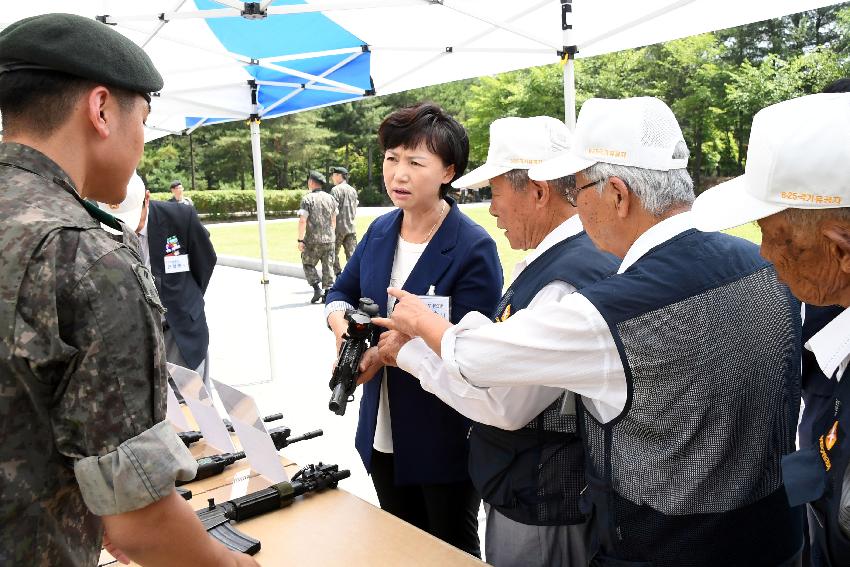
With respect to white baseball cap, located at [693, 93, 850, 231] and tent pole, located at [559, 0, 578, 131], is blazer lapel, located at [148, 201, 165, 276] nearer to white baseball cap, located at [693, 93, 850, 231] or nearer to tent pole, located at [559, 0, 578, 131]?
tent pole, located at [559, 0, 578, 131]

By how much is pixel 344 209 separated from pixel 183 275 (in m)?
7.97

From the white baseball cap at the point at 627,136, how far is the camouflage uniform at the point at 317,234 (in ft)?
31.0

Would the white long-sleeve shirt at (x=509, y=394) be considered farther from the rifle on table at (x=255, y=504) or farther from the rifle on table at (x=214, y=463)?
the rifle on table at (x=214, y=463)

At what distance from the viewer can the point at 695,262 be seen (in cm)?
126

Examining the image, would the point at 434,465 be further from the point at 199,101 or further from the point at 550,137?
the point at 199,101

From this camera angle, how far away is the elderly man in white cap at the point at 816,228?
1.03 metres

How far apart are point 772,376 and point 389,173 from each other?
142 centimetres

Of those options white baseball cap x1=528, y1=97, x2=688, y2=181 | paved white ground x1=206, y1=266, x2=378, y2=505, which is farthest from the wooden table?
paved white ground x1=206, y1=266, x2=378, y2=505

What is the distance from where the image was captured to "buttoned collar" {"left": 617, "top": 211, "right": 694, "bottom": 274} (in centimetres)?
132

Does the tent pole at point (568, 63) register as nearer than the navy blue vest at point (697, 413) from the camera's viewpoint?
No

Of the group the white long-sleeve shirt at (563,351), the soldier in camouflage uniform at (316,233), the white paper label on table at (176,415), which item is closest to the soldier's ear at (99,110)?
the white long-sleeve shirt at (563,351)

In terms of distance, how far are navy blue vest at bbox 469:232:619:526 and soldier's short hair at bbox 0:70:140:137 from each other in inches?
38.6

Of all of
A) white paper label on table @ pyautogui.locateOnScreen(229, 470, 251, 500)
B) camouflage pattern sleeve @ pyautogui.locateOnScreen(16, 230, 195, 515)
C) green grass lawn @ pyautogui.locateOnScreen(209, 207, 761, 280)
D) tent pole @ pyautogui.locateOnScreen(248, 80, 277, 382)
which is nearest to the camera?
camouflage pattern sleeve @ pyautogui.locateOnScreen(16, 230, 195, 515)

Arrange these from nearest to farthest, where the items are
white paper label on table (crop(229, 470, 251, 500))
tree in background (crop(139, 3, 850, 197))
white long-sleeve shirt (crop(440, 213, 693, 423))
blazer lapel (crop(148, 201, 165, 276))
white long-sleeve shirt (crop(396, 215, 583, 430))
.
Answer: white long-sleeve shirt (crop(440, 213, 693, 423)) < white long-sleeve shirt (crop(396, 215, 583, 430)) < white paper label on table (crop(229, 470, 251, 500)) < blazer lapel (crop(148, 201, 165, 276)) < tree in background (crop(139, 3, 850, 197))
